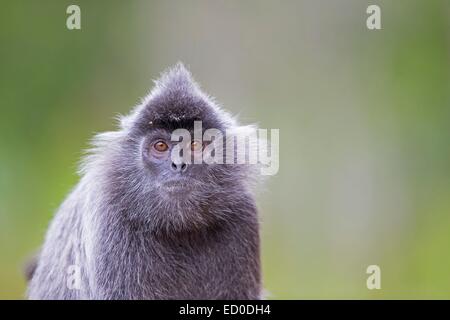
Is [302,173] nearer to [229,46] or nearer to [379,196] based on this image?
[379,196]

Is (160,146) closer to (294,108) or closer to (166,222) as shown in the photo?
(166,222)

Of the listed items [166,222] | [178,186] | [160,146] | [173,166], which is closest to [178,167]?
[173,166]

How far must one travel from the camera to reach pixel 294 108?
40.7ft

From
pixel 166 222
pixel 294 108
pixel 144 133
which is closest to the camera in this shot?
pixel 166 222

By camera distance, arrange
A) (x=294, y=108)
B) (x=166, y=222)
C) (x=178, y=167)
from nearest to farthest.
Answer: (x=178, y=167), (x=166, y=222), (x=294, y=108)

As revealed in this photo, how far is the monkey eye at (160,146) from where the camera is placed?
19.9 feet

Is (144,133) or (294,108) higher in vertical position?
(294,108)

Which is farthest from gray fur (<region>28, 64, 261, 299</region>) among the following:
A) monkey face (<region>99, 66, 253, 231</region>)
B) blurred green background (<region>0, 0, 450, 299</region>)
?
blurred green background (<region>0, 0, 450, 299</region>)

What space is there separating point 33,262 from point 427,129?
25.7 feet

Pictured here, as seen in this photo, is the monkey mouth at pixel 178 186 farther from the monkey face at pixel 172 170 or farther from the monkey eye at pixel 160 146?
the monkey eye at pixel 160 146

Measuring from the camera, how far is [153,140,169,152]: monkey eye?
19.9 feet

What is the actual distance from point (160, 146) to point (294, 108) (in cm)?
655

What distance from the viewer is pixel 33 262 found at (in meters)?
7.67

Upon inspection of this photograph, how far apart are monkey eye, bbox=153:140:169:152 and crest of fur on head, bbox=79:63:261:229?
0.50ft
